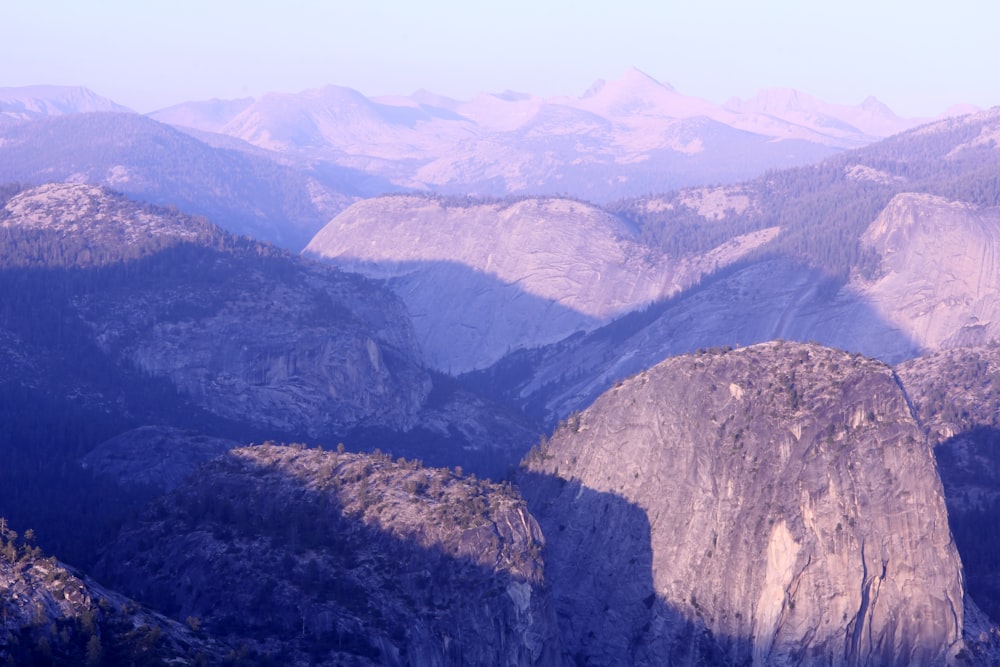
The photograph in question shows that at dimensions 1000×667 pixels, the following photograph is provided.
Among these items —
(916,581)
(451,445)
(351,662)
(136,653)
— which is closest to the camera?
(136,653)

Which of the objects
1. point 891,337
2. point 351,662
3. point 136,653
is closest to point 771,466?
point 351,662

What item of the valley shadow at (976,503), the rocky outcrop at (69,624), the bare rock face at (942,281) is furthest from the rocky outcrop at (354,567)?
the bare rock face at (942,281)

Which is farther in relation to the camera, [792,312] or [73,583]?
[792,312]

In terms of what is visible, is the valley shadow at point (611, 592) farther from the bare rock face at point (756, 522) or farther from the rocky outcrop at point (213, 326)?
the rocky outcrop at point (213, 326)

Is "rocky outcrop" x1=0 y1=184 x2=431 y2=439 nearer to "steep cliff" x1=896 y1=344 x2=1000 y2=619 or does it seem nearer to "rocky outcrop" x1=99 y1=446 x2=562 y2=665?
"steep cliff" x1=896 y1=344 x2=1000 y2=619

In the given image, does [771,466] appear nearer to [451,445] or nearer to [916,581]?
[916,581]

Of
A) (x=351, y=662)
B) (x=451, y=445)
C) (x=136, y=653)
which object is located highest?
(x=136, y=653)
